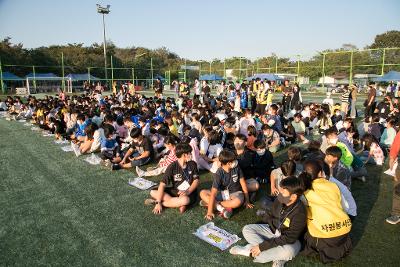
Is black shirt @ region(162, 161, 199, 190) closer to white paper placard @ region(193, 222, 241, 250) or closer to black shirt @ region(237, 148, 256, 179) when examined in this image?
white paper placard @ region(193, 222, 241, 250)

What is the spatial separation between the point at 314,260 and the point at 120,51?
85.0 m

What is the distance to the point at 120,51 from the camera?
82.0 metres

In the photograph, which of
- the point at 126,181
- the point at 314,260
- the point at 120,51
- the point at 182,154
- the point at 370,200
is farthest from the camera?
the point at 120,51

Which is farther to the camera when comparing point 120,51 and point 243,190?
point 120,51

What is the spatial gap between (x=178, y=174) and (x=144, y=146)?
2.60 meters

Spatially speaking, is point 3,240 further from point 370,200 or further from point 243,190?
point 370,200

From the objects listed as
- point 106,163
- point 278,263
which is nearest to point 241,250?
point 278,263

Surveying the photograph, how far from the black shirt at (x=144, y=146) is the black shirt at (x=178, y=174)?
2494 mm

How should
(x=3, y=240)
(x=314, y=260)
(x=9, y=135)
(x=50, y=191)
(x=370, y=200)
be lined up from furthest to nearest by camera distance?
(x=9, y=135), (x=50, y=191), (x=370, y=200), (x=3, y=240), (x=314, y=260)

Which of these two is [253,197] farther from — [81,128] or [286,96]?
[286,96]

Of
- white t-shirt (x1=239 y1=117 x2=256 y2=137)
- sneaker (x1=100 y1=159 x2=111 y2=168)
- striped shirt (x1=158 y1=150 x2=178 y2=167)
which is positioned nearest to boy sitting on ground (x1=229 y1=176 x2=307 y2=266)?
striped shirt (x1=158 y1=150 x2=178 y2=167)

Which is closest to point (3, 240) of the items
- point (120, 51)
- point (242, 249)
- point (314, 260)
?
point (242, 249)

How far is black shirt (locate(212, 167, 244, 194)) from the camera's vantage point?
463 cm

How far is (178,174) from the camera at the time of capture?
4.93 metres
